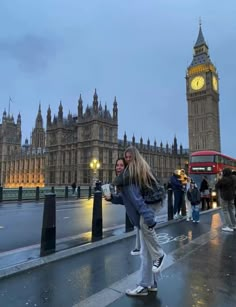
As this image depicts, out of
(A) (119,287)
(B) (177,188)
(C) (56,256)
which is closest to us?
(A) (119,287)

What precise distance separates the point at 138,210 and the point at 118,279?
55.8 inches

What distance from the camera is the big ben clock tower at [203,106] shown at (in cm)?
9731

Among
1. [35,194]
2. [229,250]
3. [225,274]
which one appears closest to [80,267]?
[225,274]

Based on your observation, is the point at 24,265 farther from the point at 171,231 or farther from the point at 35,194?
the point at 35,194

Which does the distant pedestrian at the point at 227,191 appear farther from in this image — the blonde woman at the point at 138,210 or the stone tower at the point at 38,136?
the stone tower at the point at 38,136

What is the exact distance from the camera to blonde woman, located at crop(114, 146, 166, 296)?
3.54m

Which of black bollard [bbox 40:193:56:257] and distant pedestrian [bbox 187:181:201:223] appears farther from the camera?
distant pedestrian [bbox 187:181:201:223]

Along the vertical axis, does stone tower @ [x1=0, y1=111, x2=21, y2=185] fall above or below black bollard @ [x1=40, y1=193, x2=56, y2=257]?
above

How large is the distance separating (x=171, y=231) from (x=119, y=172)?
507cm

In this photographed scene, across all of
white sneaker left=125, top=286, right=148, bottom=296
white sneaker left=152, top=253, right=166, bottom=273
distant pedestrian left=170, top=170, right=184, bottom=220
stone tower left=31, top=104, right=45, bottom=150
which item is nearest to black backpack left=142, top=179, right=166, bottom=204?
white sneaker left=152, top=253, right=166, bottom=273

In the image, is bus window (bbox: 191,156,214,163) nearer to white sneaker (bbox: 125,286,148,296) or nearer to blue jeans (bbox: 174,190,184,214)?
blue jeans (bbox: 174,190,184,214)

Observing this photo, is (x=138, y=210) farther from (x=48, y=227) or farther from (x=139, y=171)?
(x=48, y=227)

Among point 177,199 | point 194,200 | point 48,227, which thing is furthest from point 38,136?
point 48,227

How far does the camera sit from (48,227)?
5820mm
